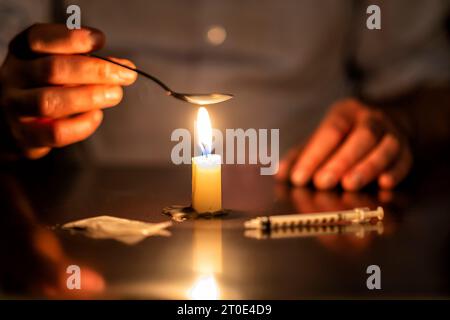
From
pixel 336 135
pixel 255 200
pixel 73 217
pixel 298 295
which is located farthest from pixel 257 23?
pixel 298 295

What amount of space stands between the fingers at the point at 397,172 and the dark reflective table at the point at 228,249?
0.02 m

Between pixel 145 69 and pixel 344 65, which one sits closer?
pixel 145 69

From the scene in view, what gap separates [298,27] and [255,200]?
25.9 inches

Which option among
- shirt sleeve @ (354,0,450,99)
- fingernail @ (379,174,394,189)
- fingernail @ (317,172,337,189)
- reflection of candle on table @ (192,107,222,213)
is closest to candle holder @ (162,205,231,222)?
reflection of candle on table @ (192,107,222,213)

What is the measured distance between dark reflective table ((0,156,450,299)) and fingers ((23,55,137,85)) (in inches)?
7.9

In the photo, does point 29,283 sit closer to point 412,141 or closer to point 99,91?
point 99,91

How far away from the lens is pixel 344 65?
→ 1.63 meters

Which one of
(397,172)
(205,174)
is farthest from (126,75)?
(397,172)

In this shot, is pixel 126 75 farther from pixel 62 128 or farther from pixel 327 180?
pixel 327 180

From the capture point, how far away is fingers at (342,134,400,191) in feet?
3.65

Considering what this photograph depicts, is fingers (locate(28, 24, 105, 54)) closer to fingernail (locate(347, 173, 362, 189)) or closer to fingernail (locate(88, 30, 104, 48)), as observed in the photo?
fingernail (locate(88, 30, 104, 48))

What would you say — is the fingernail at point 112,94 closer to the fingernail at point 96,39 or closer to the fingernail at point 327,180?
the fingernail at point 96,39

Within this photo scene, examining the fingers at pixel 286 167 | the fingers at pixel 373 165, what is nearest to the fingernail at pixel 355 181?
the fingers at pixel 373 165

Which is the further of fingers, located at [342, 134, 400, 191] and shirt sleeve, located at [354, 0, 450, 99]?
shirt sleeve, located at [354, 0, 450, 99]
